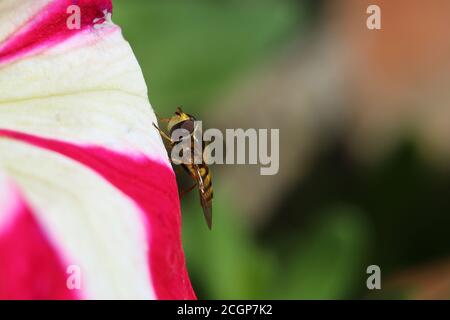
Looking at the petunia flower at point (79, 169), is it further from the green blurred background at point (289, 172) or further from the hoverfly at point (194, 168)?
the green blurred background at point (289, 172)

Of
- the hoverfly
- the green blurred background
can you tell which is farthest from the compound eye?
the green blurred background

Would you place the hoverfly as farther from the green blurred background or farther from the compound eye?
the green blurred background

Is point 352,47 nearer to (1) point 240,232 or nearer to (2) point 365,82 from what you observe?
(2) point 365,82

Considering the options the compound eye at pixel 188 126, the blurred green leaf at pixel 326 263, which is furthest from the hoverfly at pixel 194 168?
the blurred green leaf at pixel 326 263

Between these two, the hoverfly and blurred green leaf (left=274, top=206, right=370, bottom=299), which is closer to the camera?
the hoverfly

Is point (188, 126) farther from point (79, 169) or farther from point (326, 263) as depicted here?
point (326, 263)

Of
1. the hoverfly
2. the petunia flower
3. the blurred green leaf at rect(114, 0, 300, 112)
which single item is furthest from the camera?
the blurred green leaf at rect(114, 0, 300, 112)

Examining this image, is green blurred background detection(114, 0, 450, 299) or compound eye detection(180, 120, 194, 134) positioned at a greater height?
compound eye detection(180, 120, 194, 134)
